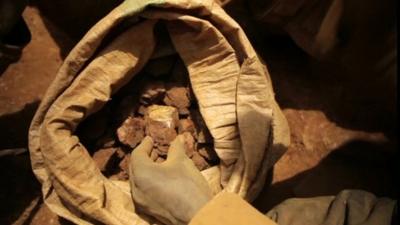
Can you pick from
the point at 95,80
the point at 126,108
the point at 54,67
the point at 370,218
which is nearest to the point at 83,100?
the point at 95,80

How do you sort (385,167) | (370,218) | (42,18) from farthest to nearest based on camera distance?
(42,18) < (385,167) < (370,218)

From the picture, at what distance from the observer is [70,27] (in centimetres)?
162

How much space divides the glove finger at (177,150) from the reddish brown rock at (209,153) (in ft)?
0.22

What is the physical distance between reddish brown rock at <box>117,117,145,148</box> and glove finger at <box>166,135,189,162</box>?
0.11m

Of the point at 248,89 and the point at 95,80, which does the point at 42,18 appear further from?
the point at 248,89

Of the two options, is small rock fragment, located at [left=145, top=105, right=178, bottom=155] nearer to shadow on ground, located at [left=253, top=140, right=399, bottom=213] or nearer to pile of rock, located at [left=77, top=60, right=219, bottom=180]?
pile of rock, located at [left=77, top=60, right=219, bottom=180]

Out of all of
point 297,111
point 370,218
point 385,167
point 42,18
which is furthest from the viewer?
point 42,18

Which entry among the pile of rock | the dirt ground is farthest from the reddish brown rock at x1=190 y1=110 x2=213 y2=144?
the dirt ground

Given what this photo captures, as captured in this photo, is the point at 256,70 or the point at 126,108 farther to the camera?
the point at 126,108

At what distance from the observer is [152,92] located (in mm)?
1349

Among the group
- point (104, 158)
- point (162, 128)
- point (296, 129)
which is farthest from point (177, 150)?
point (296, 129)

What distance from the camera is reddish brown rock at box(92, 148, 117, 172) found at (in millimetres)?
1312

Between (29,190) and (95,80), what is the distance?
18.5 inches

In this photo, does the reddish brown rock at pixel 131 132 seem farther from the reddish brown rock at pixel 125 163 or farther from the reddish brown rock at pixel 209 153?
the reddish brown rock at pixel 209 153
